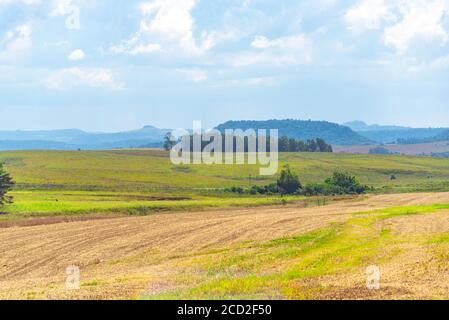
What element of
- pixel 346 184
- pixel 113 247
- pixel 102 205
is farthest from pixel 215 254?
pixel 346 184

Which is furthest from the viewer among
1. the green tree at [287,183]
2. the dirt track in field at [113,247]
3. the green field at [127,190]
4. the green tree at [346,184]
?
the green tree at [346,184]

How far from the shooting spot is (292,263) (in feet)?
127

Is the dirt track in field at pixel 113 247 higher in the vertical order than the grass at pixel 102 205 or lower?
higher

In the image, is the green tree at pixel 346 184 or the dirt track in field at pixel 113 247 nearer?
the dirt track in field at pixel 113 247

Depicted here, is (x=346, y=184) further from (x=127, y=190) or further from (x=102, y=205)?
(x=102, y=205)

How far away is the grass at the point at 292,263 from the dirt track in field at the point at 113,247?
2.36m

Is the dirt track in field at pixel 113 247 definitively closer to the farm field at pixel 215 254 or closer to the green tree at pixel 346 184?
the farm field at pixel 215 254

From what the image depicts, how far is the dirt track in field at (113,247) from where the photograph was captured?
31828 millimetres

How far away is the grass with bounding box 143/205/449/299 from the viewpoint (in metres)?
27.7

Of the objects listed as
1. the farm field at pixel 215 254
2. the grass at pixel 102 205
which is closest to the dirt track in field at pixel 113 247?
the farm field at pixel 215 254

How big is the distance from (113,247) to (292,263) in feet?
63.9

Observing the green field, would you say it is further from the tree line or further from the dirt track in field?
the dirt track in field
